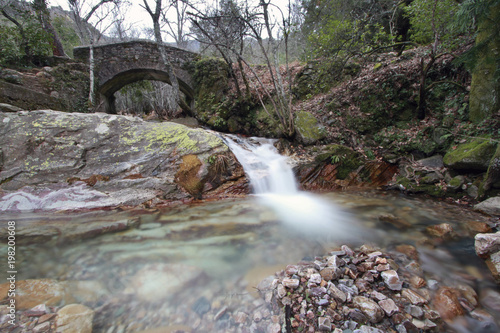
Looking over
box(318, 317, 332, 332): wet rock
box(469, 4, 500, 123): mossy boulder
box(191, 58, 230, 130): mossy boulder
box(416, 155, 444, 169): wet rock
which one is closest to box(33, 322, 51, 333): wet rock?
box(318, 317, 332, 332): wet rock

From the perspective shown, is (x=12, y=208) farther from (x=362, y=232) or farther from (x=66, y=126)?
(x=362, y=232)

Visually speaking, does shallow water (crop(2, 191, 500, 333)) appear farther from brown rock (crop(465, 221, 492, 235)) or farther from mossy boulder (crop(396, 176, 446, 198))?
mossy boulder (crop(396, 176, 446, 198))

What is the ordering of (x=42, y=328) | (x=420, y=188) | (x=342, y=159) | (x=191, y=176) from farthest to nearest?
(x=342, y=159)
(x=420, y=188)
(x=191, y=176)
(x=42, y=328)

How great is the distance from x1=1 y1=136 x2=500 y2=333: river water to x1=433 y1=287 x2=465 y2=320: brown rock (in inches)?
9.7

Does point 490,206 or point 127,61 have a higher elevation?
point 127,61

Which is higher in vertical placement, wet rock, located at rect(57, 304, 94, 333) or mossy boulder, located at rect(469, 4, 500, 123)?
mossy boulder, located at rect(469, 4, 500, 123)

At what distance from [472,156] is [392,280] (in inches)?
154

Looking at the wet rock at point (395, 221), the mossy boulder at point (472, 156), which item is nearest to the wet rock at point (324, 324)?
the wet rock at point (395, 221)

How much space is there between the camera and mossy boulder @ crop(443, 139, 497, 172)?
360cm

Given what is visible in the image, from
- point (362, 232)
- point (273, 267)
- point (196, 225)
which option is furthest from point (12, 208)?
point (362, 232)

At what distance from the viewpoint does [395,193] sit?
14.5ft

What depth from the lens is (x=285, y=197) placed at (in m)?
4.46

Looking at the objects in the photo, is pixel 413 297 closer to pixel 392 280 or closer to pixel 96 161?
pixel 392 280

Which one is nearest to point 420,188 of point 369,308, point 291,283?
point 369,308
